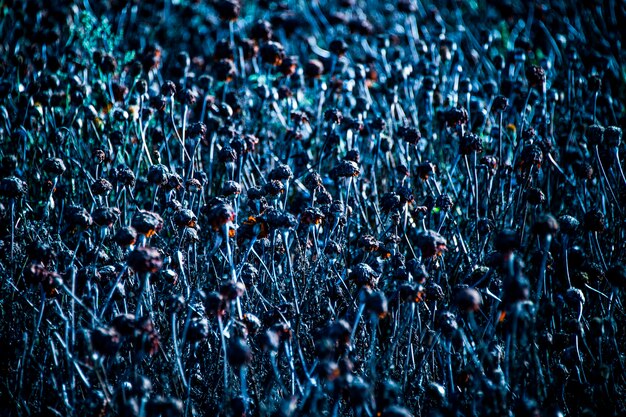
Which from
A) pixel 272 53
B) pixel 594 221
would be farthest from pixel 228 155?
pixel 594 221

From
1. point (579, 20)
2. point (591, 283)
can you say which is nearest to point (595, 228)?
point (591, 283)

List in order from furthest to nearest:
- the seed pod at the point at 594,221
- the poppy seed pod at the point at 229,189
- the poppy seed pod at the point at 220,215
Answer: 1. the poppy seed pod at the point at 229,189
2. the seed pod at the point at 594,221
3. the poppy seed pod at the point at 220,215

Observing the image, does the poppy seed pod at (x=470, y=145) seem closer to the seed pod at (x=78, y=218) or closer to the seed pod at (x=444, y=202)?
the seed pod at (x=444, y=202)

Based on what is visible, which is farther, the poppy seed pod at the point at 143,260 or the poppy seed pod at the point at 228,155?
the poppy seed pod at the point at 228,155

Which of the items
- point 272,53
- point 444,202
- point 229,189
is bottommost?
point 444,202

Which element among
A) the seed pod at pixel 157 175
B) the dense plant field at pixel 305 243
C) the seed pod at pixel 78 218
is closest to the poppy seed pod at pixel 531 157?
the dense plant field at pixel 305 243

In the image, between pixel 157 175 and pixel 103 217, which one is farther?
pixel 157 175

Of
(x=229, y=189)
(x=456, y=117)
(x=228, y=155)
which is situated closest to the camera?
(x=229, y=189)

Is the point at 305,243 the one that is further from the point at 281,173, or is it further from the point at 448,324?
the point at 448,324
